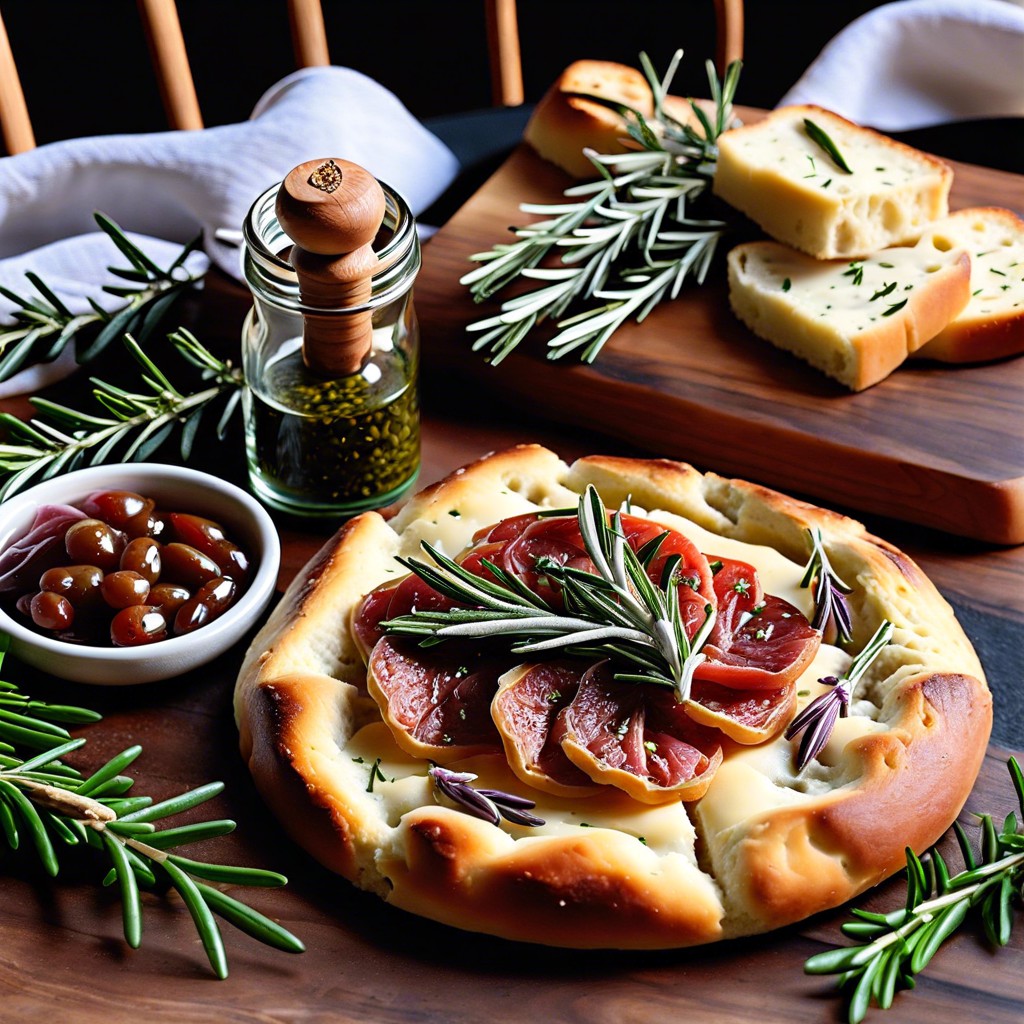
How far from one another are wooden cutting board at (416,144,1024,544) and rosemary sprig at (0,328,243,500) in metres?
0.52

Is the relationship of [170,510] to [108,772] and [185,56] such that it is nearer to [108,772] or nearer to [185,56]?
[108,772]

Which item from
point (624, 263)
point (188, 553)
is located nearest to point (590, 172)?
point (624, 263)

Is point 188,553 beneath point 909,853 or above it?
above

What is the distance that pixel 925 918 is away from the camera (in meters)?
2.03

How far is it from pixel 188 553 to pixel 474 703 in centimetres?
66

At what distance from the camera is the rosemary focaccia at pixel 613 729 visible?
203cm

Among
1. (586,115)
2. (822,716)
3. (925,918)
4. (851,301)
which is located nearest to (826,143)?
(851,301)

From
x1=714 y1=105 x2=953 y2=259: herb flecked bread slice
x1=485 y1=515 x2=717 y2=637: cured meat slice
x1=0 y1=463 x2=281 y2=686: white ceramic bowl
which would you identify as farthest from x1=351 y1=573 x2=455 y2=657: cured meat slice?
x1=714 y1=105 x2=953 y2=259: herb flecked bread slice

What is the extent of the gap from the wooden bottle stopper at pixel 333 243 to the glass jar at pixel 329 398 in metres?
0.04

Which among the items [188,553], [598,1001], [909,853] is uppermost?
[188,553]

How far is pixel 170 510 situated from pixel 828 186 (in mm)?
1647

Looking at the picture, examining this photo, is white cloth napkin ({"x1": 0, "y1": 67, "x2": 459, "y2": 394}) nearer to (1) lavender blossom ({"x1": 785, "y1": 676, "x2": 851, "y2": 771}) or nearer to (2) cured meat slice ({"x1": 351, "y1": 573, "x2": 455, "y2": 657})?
(2) cured meat slice ({"x1": 351, "y1": 573, "x2": 455, "y2": 657})

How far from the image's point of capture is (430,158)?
12.4ft

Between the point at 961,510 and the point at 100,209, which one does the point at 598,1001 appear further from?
the point at 100,209
